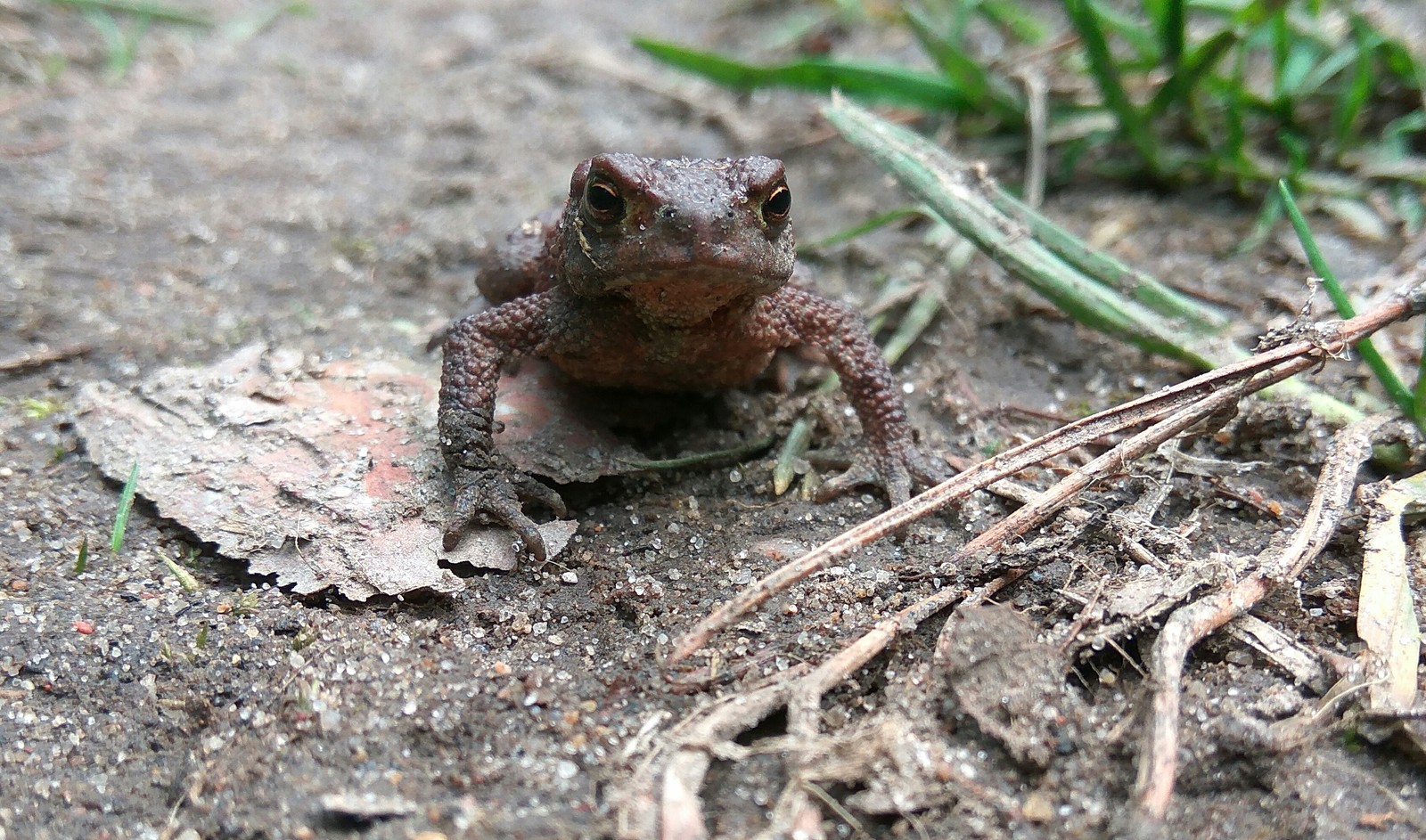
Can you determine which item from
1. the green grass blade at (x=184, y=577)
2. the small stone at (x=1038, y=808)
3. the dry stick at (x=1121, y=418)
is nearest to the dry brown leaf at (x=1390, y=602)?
the dry stick at (x=1121, y=418)

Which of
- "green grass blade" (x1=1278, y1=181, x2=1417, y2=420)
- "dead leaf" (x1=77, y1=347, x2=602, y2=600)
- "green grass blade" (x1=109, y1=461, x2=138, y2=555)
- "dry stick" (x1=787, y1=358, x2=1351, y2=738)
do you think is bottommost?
"green grass blade" (x1=109, y1=461, x2=138, y2=555)

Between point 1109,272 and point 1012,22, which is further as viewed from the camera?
point 1012,22

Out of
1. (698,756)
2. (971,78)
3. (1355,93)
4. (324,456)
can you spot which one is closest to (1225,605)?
(698,756)

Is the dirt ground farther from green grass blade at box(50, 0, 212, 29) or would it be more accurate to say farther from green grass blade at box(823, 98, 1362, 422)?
green grass blade at box(50, 0, 212, 29)

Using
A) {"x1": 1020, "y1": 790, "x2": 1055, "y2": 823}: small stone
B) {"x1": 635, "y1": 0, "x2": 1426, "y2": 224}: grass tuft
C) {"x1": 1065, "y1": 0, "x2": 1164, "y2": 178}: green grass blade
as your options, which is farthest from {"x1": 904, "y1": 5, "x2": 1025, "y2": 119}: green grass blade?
{"x1": 1020, "y1": 790, "x2": 1055, "y2": 823}: small stone

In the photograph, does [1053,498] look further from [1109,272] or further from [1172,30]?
[1172,30]

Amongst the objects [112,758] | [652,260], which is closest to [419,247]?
[652,260]

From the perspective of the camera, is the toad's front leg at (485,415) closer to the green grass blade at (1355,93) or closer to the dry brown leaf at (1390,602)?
the dry brown leaf at (1390,602)
